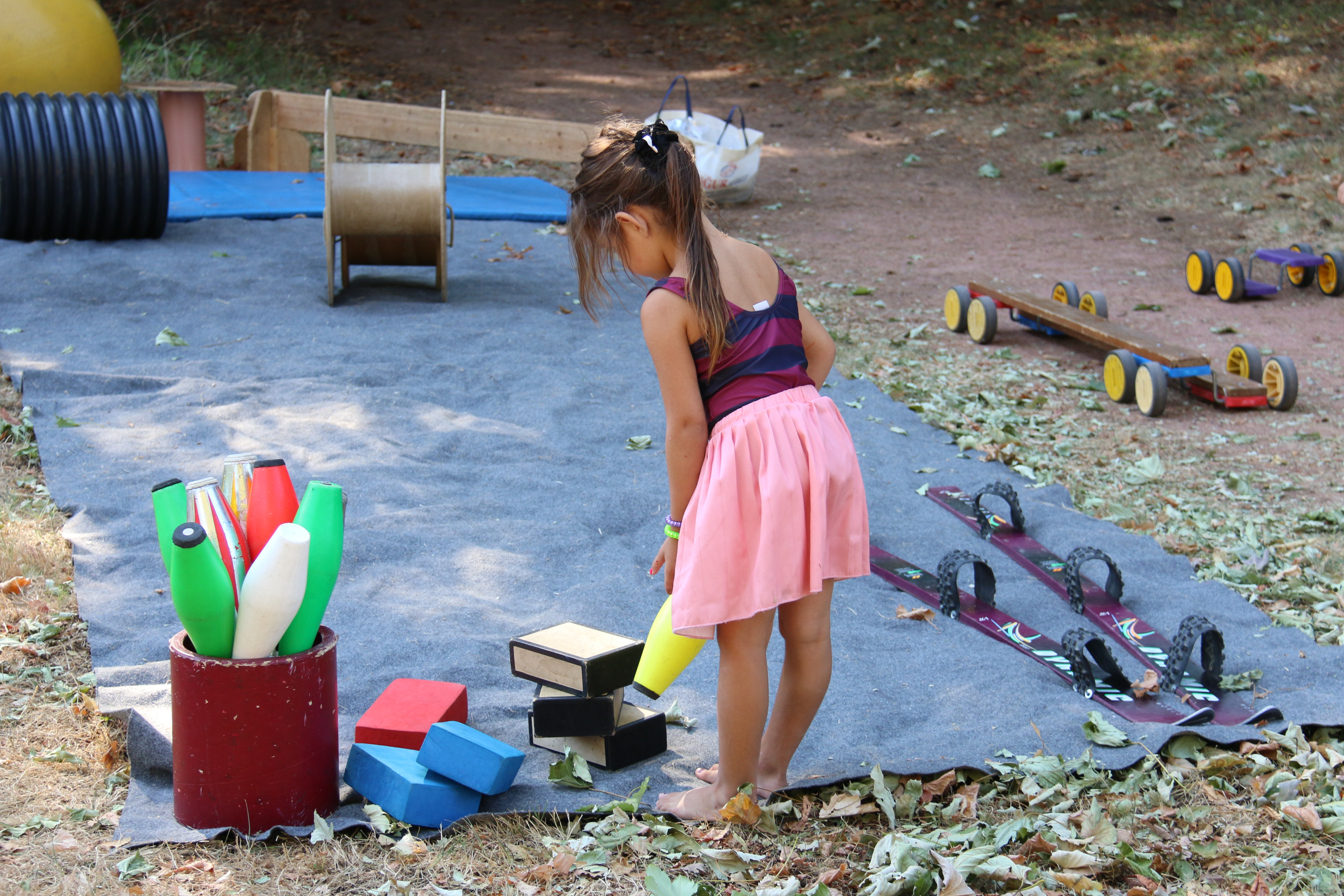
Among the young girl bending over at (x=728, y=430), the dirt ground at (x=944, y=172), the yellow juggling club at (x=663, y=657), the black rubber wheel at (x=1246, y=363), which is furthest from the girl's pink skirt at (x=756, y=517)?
the black rubber wheel at (x=1246, y=363)

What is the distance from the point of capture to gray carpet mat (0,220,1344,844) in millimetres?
Result: 2770

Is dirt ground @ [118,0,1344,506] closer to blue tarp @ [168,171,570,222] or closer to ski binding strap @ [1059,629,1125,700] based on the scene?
blue tarp @ [168,171,570,222]

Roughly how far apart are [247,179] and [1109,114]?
8.17 meters

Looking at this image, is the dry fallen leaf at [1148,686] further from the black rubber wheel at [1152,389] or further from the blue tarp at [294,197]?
the blue tarp at [294,197]

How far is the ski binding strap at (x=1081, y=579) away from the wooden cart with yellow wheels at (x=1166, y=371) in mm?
2107

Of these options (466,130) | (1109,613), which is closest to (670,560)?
(1109,613)

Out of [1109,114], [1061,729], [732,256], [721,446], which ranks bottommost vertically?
[1061,729]

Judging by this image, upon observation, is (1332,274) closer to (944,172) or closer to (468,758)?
(944,172)

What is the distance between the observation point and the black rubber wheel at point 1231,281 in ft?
23.7

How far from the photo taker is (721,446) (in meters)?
2.21

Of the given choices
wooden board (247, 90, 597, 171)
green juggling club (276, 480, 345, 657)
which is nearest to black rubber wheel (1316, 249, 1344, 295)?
wooden board (247, 90, 597, 171)

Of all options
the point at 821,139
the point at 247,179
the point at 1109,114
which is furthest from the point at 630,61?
the point at 247,179

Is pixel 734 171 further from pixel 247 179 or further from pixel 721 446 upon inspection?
pixel 721 446

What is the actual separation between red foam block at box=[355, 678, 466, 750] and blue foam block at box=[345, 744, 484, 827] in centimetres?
7
